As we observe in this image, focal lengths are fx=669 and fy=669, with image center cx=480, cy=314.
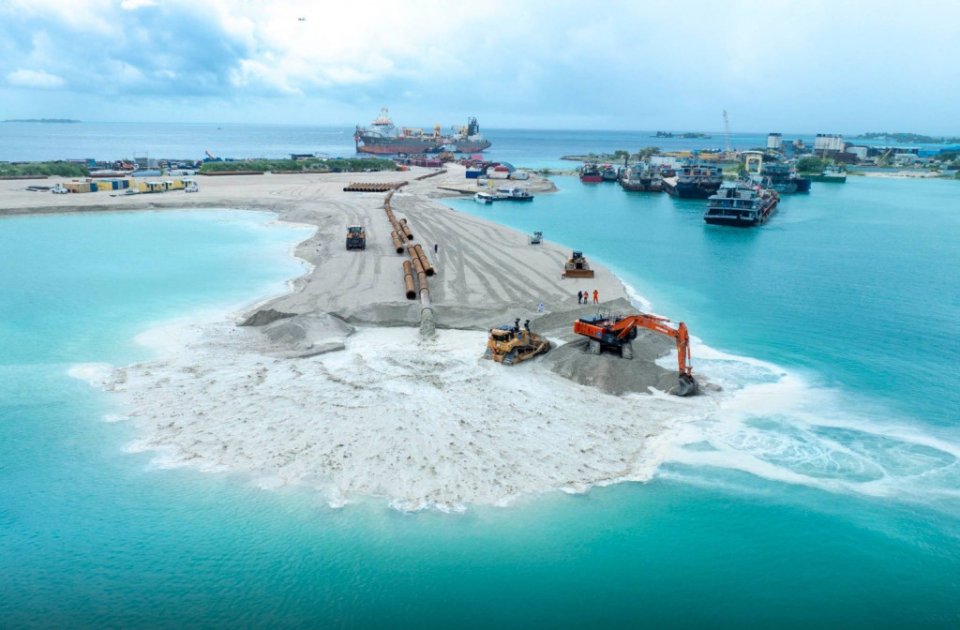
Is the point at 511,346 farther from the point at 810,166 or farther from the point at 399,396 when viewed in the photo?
the point at 810,166

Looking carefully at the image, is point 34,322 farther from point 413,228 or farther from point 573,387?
point 413,228

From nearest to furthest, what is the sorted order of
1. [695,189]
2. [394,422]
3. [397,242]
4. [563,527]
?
[563,527]
[394,422]
[397,242]
[695,189]

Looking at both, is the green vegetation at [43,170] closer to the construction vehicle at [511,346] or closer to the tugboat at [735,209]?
the tugboat at [735,209]

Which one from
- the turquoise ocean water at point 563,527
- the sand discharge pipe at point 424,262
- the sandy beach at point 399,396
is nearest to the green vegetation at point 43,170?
the turquoise ocean water at point 563,527

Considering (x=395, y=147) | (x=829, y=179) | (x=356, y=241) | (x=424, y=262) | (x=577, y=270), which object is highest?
(x=395, y=147)

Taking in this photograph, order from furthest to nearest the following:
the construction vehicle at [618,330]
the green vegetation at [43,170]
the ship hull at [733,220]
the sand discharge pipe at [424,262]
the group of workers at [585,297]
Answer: the green vegetation at [43,170]
the ship hull at [733,220]
the sand discharge pipe at [424,262]
the group of workers at [585,297]
the construction vehicle at [618,330]

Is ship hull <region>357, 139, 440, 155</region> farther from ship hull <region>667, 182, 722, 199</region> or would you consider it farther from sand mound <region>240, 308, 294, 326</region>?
sand mound <region>240, 308, 294, 326</region>

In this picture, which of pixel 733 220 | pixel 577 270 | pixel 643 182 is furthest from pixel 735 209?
pixel 577 270
